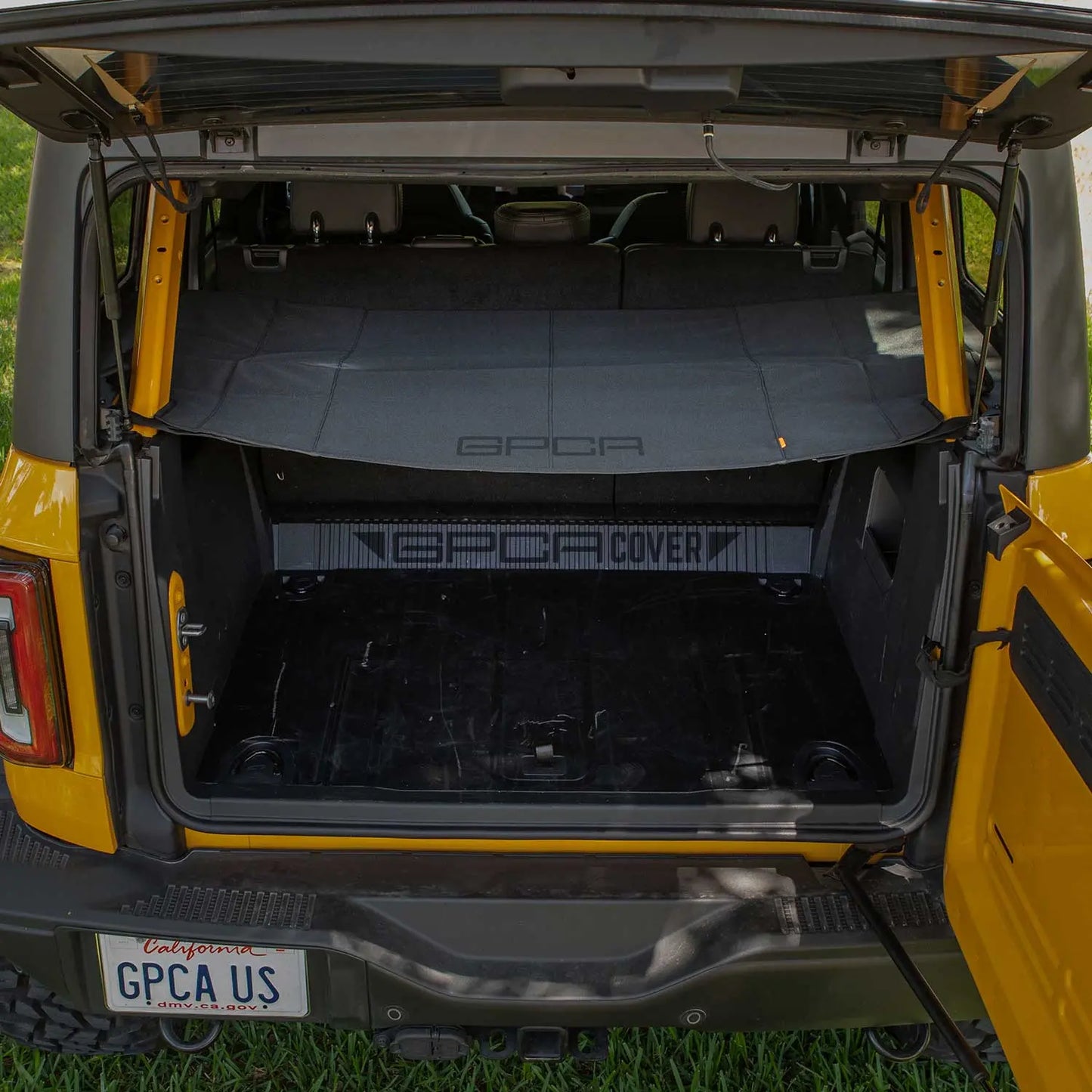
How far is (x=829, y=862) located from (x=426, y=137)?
1402mm

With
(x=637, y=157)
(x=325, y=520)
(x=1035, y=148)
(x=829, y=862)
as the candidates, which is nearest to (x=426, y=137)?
(x=637, y=157)

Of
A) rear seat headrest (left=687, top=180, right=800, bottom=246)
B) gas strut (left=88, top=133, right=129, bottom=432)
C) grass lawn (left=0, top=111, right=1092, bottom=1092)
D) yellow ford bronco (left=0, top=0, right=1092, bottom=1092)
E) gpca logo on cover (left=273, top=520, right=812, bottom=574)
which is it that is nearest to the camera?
yellow ford bronco (left=0, top=0, right=1092, bottom=1092)

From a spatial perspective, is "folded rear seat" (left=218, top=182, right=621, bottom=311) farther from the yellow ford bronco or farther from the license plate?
the license plate

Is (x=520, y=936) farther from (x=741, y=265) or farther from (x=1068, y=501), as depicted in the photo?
(x=741, y=265)

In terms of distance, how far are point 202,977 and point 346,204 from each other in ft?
6.04

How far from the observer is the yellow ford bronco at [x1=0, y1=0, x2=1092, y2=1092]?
Answer: 1.44 meters

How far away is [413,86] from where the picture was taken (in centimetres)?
143

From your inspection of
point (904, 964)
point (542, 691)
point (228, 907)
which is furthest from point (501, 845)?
point (904, 964)

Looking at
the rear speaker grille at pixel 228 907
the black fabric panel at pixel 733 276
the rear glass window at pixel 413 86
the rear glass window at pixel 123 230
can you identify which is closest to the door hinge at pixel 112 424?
the rear glass window at pixel 123 230

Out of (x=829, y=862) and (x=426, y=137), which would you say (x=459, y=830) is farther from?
(x=426, y=137)

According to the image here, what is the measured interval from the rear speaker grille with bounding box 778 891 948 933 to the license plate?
803 millimetres

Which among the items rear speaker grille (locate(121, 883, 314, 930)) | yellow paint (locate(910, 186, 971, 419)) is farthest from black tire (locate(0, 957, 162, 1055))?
yellow paint (locate(910, 186, 971, 419))

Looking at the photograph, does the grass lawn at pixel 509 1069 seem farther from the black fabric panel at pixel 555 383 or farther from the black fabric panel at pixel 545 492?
the black fabric panel at pixel 545 492

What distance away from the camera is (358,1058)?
7.47 ft
